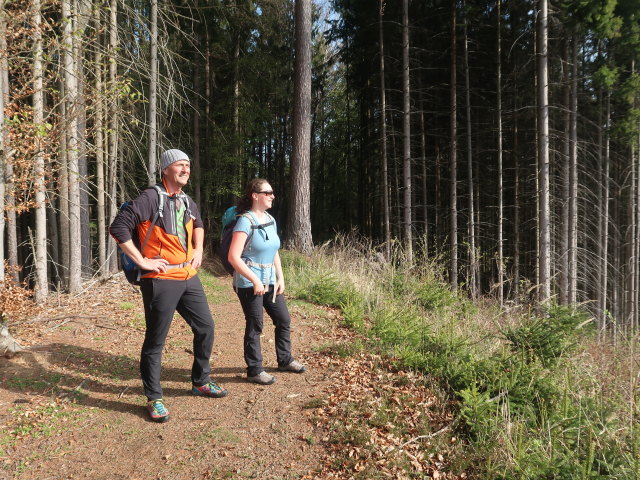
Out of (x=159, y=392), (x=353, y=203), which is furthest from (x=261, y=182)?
(x=353, y=203)

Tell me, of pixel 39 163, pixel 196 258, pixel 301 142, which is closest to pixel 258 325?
pixel 196 258

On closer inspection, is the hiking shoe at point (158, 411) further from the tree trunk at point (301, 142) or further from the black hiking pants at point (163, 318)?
the tree trunk at point (301, 142)

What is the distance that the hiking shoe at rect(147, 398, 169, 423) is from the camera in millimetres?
3195

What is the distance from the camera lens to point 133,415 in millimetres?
3326

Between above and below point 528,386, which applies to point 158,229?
above

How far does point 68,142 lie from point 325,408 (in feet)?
19.3

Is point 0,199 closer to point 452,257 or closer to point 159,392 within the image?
point 159,392

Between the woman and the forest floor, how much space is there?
0.50 meters

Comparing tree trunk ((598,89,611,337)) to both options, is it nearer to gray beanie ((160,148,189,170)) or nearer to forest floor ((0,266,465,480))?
forest floor ((0,266,465,480))

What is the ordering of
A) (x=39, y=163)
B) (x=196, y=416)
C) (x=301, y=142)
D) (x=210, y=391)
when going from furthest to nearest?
(x=301, y=142)
(x=39, y=163)
(x=210, y=391)
(x=196, y=416)

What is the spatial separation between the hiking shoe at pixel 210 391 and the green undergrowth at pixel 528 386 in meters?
1.52

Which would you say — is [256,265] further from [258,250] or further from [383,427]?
[383,427]

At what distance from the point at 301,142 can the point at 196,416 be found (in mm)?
8481

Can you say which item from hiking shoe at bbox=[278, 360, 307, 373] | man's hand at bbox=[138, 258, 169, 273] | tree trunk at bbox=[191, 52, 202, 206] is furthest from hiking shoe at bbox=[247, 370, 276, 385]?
tree trunk at bbox=[191, 52, 202, 206]
